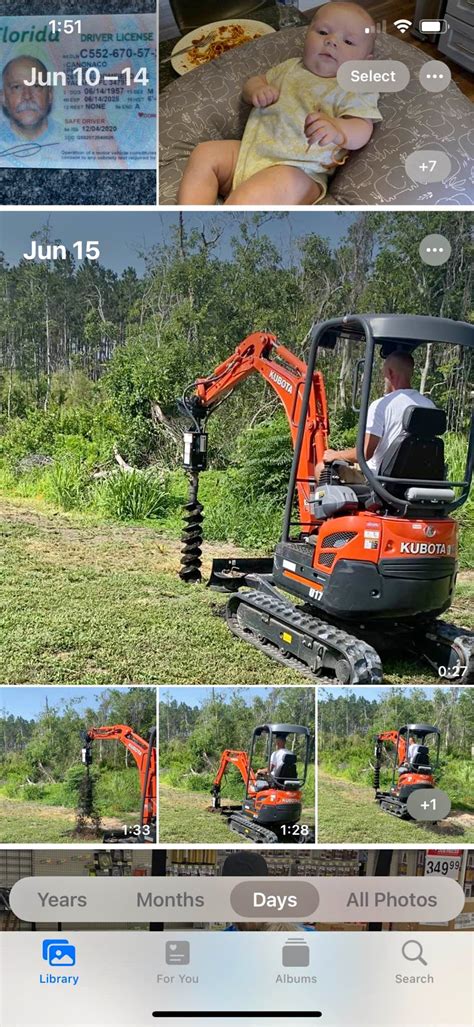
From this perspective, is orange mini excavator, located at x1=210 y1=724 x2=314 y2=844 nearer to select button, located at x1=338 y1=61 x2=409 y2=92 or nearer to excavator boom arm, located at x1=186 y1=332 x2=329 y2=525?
excavator boom arm, located at x1=186 y1=332 x2=329 y2=525

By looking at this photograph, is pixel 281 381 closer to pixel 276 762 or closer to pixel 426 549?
pixel 426 549

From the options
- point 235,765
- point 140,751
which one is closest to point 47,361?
point 140,751

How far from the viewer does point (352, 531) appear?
412 centimetres

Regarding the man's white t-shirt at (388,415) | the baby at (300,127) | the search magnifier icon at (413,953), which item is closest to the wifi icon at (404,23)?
the baby at (300,127)

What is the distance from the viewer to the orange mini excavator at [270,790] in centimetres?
414

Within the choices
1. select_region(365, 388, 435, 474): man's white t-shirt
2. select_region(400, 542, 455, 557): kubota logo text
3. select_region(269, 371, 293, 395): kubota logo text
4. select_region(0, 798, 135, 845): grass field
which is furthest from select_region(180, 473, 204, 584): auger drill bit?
select_region(0, 798, 135, 845): grass field

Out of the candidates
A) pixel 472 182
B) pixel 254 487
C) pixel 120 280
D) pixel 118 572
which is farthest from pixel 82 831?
pixel 472 182

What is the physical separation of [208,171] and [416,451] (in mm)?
1299

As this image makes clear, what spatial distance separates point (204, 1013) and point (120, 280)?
2.72 m

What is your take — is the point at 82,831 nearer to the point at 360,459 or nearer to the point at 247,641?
the point at 247,641

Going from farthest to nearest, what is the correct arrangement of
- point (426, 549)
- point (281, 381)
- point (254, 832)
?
point (281, 381) < point (254, 832) < point (426, 549)

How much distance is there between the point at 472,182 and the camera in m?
4.07

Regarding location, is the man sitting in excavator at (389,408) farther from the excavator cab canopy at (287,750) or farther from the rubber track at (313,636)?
the excavator cab canopy at (287,750)

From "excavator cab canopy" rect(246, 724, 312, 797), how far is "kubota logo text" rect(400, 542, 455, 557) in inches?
31.0
